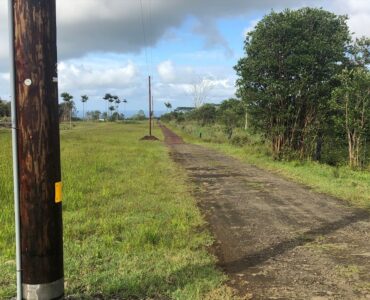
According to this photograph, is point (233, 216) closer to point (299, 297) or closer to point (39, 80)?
point (299, 297)

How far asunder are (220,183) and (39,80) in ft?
29.6

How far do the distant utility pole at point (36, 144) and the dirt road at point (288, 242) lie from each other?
6.40ft

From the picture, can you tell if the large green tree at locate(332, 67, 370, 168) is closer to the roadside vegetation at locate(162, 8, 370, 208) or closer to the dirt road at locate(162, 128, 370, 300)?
the roadside vegetation at locate(162, 8, 370, 208)

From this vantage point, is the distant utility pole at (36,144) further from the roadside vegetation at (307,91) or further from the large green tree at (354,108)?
the large green tree at (354,108)

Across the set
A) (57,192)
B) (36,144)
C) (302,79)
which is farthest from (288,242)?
(302,79)

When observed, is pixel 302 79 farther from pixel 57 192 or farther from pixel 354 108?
pixel 57 192

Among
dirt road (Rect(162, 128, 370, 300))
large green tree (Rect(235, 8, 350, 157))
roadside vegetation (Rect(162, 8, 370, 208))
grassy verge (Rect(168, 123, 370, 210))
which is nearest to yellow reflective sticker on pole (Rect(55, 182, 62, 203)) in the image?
dirt road (Rect(162, 128, 370, 300))

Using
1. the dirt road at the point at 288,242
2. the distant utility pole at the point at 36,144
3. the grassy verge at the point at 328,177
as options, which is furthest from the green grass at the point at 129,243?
the grassy verge at the point at 328,177

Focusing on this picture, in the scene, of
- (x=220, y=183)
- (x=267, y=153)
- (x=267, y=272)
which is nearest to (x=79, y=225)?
(x=267, y=272)

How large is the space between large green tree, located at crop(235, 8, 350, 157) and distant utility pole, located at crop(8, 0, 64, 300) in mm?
14622

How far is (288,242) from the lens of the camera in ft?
20.1

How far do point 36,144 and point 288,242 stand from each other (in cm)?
398

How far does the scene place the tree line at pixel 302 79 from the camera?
659 inches

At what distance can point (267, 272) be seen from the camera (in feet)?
16.1
